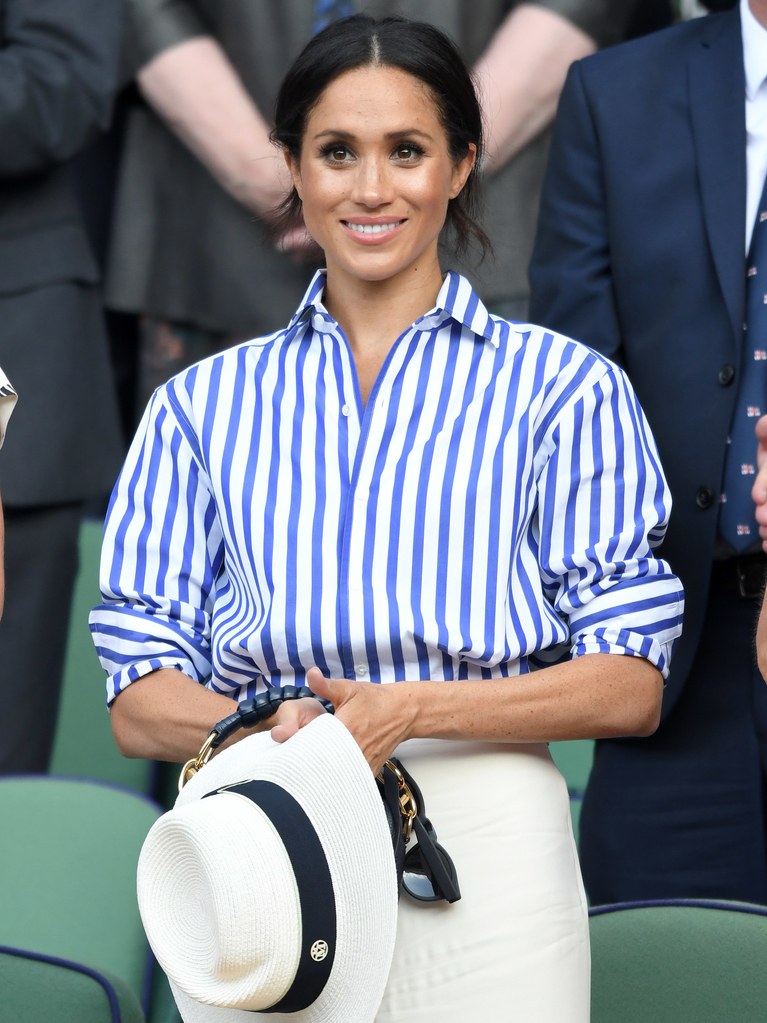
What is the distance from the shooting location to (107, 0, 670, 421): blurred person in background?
3.79 metres

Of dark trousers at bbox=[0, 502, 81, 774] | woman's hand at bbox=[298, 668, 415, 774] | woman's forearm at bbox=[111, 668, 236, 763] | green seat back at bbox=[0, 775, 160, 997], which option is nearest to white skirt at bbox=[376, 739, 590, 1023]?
woman's hand at bbox=[298, 668, 415, 774]

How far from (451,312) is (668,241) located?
0.54m

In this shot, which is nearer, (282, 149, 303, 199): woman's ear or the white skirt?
the white skirt

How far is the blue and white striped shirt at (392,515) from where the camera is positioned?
6.90ft

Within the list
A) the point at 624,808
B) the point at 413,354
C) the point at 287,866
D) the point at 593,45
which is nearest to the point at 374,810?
the point at 287,866

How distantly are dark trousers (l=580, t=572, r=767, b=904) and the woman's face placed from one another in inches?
28.4

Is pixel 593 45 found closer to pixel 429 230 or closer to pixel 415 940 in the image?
pixel 429 230

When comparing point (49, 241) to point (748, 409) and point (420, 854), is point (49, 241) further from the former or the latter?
point (420, 854)

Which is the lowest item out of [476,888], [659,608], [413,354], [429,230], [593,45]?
[476,888]

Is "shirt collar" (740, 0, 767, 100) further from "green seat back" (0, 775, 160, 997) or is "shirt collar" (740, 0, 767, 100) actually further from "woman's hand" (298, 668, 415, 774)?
"green seat back" (0, 775, 160, 997)

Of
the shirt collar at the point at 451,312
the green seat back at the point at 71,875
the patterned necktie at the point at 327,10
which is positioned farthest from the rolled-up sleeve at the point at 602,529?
the patterned necktie at the point at 327,10

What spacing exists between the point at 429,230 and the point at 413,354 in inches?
6.3

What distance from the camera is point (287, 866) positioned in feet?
5.83

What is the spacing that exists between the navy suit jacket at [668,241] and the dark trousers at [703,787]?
2.3 inches
